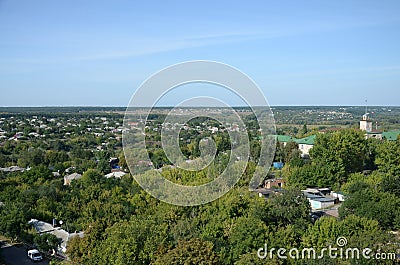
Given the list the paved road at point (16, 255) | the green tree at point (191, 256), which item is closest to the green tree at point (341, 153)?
the green tree at point (191, 256)

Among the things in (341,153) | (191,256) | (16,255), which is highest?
(341,153)

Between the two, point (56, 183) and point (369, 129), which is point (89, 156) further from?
point (369, 129)

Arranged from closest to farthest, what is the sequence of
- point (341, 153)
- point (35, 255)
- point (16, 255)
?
point (35, 255) < point (16, 255) < point (341, 153)

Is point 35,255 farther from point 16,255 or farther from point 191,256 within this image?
point 191,256

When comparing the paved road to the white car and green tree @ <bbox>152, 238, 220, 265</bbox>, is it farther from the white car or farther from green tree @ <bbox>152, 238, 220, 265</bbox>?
green tree @ <bbox>152, 238, 220, 265</bbox>

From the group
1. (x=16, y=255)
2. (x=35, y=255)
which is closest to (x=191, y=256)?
(x=35, y=255)

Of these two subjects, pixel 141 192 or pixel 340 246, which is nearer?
pixel 340 246

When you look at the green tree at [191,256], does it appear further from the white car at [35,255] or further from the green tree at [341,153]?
the green tree at [341,153]

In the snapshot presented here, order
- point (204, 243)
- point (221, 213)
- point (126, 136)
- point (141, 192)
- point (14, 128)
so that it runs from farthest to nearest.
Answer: point (14, 128) < point (141, 192) < point (221, 213) < point (204, 243) < point (126, 136)

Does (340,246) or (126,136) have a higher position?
(126,136)

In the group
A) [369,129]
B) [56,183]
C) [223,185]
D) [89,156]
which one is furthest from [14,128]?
[223,185]
